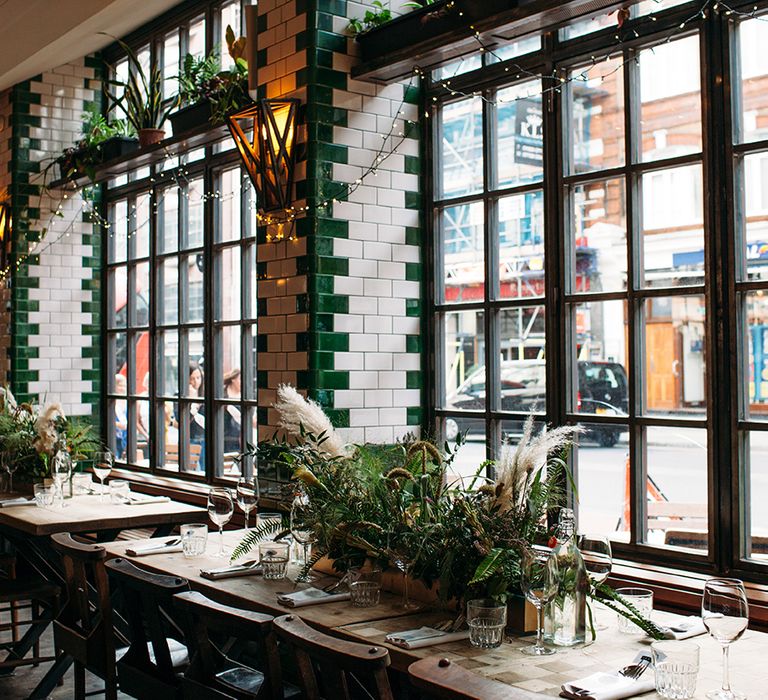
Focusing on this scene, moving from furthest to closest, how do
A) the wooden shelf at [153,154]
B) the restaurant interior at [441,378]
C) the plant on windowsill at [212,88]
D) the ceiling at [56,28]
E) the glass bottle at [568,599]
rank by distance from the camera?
the ceiling at [56,28] < the wooden shelf at [153,154] < the plant on windowsill at [212,88] < the restaurant interior at [441,378] < the glass bottle at [568,599]

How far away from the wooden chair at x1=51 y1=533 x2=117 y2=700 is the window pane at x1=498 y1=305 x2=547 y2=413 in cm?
193

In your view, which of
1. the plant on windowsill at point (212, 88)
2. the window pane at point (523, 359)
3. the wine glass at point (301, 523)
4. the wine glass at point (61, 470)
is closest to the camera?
the wine glass at point (301, 523)

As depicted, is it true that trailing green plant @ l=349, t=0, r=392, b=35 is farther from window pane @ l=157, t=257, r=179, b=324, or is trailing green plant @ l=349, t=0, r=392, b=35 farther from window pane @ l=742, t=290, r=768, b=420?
window pane @ l=157, t=257, r=179, b=324

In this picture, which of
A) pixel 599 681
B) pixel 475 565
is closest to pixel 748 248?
pixel 475 565

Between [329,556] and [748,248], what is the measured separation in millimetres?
1859

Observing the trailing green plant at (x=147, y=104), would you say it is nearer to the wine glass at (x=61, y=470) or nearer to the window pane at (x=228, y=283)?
the window pane at (x=228, y=283)

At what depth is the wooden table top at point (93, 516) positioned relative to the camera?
4.61 meters

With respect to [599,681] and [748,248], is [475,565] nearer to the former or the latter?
[599,681]

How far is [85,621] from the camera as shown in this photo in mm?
3564

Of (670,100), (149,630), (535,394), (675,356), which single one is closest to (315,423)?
(149,630)

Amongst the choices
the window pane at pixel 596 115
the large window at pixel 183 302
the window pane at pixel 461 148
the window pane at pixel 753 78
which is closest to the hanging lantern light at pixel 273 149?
the window pane at pixel 461 148

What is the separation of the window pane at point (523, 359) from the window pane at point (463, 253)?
26 centimetres

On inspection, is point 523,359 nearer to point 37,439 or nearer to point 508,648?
point 508,648

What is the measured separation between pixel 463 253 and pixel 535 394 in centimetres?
83
